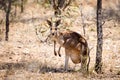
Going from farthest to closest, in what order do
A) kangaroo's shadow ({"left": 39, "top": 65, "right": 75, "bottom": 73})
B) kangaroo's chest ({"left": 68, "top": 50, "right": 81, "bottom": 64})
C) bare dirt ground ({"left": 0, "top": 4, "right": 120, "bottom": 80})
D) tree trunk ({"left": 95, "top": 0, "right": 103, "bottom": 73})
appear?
kangaroo's chest ({"left": 68, "top": 50, "right": 81, "bottom": 64}) < kangaroo's shadow ({"left": 39, "top": 65, "right": 75, "bottom": 73}) < tree trunk ({"left": 95, "top": 0, "right": 103, "bottom": 73}) < bare dirt ground ({"left": 0, "top": 4, "right": 120, "bottom": 80})

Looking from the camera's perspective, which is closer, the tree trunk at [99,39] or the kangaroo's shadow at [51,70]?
the tree trunk at [99,39]

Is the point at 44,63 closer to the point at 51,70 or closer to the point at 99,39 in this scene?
the point at 51,70

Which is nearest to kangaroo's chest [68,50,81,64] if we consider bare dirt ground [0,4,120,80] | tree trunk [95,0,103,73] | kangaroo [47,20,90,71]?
kangaroo [47,20,90,71]

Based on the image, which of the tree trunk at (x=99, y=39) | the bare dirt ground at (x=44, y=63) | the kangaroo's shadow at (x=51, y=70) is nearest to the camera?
the bare dirt ground at (x=44, y=63)

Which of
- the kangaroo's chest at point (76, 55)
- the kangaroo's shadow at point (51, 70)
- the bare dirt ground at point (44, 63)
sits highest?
the kangaroo's chest at point (76, 55)

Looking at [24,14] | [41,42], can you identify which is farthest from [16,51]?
[24,14]

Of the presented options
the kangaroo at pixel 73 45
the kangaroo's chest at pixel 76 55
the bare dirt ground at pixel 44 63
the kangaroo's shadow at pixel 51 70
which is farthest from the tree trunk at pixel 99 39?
the kangaroo's shadow at pixel 51 70

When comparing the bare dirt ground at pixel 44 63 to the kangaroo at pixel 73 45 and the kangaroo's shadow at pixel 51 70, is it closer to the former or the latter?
the kangaroo's shadow at pixel 51 70

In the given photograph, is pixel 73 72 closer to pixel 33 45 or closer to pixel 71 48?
pixel 71 48

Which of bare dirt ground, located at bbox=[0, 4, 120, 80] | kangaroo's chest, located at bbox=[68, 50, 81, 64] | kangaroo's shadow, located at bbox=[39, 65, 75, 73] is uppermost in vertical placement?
kangaroo's chest, located at bbox=[68, 50, 81, 64]

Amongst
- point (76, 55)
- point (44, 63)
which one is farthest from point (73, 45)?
point (44, 63)

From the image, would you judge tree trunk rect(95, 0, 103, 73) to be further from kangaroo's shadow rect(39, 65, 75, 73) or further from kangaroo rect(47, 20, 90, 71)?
kangaroo's shadow rect(39, 65, 75, 73)

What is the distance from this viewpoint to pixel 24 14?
2850cm

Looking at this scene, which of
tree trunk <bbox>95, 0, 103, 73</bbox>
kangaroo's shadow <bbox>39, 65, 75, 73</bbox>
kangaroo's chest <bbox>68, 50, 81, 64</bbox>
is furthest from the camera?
kangaroo's chest <bbox>68, 50, 81, 64</bbox>
